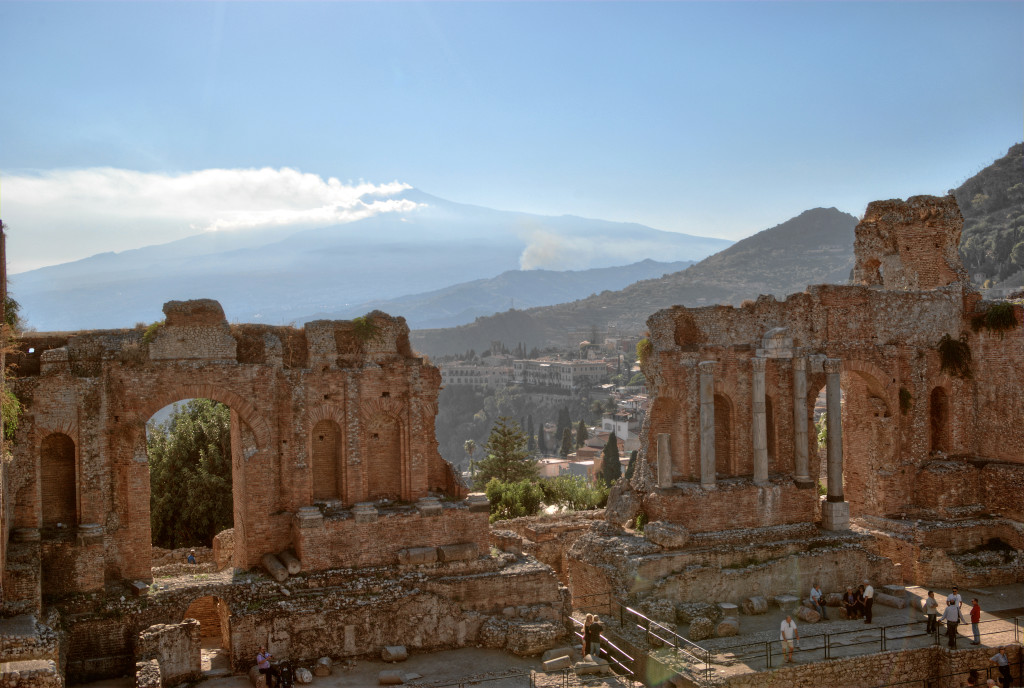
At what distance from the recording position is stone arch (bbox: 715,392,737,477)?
24969mm

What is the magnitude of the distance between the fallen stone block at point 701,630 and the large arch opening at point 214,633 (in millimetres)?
9912

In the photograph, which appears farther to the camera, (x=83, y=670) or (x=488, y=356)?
(x=488, y=356)

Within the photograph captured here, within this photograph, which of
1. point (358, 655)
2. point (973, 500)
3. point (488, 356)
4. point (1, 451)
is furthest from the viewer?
point (488, 356)

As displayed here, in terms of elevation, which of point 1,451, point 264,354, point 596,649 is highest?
point 264,354

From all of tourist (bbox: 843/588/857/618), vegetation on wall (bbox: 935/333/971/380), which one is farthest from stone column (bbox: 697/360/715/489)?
vegetation on wall (bbox: 935/333/971/380)

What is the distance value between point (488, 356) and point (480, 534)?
5776 inches

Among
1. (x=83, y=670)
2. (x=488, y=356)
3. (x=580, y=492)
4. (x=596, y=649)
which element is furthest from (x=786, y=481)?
(x=488, y=356)

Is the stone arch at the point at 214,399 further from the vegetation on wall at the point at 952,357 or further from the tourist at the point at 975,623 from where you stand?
the vegetation on wall at the point at 952,357

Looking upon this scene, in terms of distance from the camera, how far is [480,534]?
21094mm

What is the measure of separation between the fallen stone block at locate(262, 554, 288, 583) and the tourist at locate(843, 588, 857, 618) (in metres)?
13.2

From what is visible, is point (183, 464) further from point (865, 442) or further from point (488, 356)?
point (488, 356)

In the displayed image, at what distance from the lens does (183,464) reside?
1147 inches

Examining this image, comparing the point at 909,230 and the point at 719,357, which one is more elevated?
the point at 909,230

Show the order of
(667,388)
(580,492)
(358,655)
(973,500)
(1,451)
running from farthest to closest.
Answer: (580,492) → (973,500) → (667,388) → (358,655) → (1,451)
